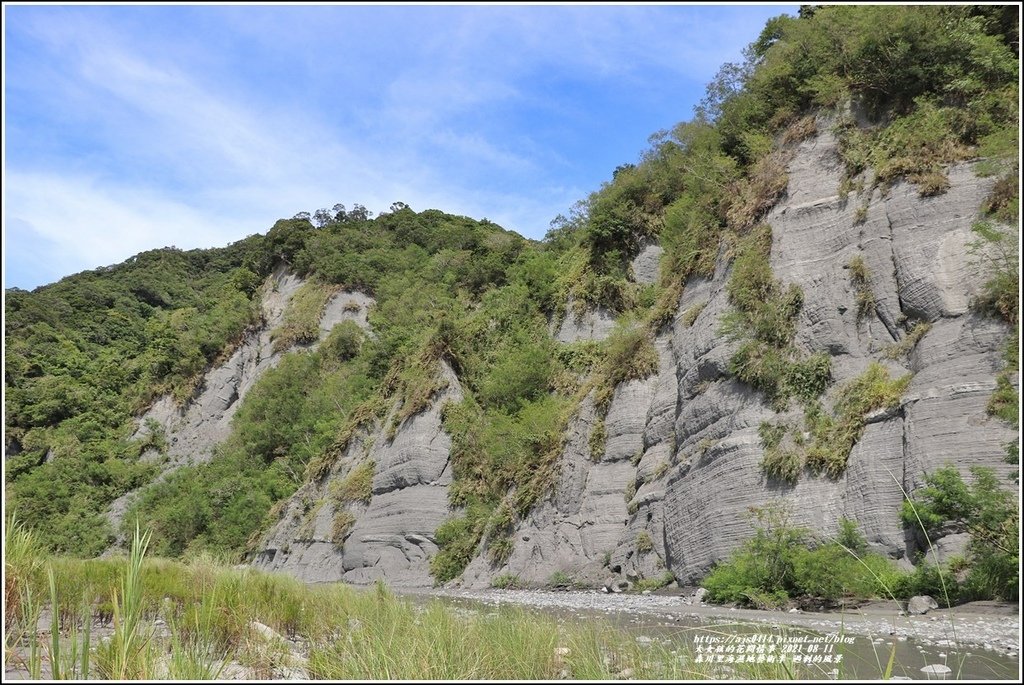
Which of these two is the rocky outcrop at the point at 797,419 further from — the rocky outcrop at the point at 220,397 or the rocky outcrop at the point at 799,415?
the rocky outcrop at the point at 220,397

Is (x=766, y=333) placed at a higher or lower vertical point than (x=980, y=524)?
higher

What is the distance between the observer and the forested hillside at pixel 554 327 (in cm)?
1575

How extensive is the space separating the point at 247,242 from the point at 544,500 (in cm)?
7234

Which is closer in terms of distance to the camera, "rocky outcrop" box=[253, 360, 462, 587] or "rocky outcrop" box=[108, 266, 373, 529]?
"rocky outcrop" box=[253, 360, 462, 587]

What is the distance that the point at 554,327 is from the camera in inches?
1182

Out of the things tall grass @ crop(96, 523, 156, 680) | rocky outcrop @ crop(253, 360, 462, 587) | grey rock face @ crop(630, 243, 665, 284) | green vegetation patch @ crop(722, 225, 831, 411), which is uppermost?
grey rock face @ crop(630, 243, 665, 284)

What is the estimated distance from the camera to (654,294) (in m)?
27.1

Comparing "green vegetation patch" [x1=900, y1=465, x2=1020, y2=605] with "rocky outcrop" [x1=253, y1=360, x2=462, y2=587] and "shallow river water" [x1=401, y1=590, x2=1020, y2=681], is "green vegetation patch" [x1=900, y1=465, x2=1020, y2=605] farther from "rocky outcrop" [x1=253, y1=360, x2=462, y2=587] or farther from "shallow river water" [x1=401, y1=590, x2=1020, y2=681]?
"rocky outcrop" [x1=253, y1=360, x2=462, y2=587]

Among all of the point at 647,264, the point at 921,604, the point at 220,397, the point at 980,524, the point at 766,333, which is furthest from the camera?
the point at 220,397

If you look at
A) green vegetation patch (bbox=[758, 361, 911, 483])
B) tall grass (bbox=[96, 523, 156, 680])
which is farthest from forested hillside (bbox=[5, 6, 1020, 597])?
tall grass (bbox=[96, 523, 156, 680])

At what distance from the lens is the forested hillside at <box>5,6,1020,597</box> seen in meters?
15.8

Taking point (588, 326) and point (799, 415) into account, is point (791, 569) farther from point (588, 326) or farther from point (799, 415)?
point (588, 326)

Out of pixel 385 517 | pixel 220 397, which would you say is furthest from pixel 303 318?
pixel 385 517

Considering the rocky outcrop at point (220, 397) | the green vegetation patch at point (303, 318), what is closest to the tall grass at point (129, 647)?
the rocky outcrop at point (220, 397)
